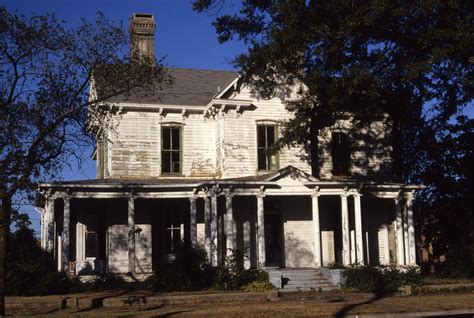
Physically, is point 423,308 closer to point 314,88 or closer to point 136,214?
point 314,88

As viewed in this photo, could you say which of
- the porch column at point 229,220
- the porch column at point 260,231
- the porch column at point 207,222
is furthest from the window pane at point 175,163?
the porch column at point 260,231

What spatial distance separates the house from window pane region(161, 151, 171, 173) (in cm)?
4

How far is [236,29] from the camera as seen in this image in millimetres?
24516

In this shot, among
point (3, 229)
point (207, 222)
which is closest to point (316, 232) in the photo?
point (207, 222)

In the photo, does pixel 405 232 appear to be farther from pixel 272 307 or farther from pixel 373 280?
pixel 272 307

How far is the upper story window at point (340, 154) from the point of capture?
2762 cm

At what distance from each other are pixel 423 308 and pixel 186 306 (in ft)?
21.6

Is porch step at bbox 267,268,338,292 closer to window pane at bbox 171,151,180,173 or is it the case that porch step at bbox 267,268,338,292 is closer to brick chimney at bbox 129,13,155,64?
window pane at bbox 171,151,180,173

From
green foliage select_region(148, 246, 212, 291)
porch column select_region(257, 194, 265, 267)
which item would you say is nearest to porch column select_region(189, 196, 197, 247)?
green foliage select_region(148, 246, 212, 291)

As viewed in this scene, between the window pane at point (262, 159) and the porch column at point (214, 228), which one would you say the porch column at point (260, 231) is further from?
the window pane at point (262, 159)

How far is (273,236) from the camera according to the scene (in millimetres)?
26594

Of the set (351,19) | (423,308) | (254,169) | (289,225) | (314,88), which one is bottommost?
(423,308)

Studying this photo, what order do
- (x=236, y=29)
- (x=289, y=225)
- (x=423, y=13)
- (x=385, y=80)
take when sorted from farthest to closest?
(x=289, y=225), (x=236, y=29), (x=385, y=80), (x=423, y=13)

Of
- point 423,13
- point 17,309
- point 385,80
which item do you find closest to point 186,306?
point 17,309
